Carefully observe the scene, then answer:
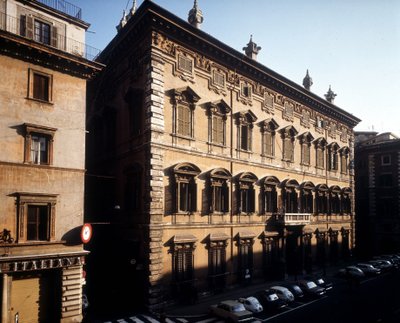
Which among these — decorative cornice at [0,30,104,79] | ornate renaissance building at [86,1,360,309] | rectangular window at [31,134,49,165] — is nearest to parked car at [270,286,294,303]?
ornate renaissance building at [86,1,360,309]

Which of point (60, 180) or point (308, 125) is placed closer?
point (60, 180)

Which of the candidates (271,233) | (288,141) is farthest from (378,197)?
(271,233)

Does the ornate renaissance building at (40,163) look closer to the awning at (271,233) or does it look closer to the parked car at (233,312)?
the parked car at (233,312)

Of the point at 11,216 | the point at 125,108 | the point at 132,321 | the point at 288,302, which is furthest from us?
the point at 125,108

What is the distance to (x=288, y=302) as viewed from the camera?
2431cm

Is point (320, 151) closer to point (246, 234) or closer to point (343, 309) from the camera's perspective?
point (246, 234)

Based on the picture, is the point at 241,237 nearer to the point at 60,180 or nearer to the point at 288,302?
the point at 288,302

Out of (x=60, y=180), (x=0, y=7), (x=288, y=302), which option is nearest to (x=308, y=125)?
(x=288, y=302)

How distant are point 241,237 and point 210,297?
559 centimetres

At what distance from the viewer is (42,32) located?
2098 centimetres

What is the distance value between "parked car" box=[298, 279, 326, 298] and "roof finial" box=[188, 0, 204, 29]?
22758 mm

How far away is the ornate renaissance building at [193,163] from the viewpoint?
23.6 metres

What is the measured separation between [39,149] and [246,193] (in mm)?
17472

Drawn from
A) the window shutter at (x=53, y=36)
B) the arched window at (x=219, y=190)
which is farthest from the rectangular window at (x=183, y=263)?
the window shutter at (x=53, y=36)
